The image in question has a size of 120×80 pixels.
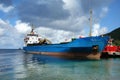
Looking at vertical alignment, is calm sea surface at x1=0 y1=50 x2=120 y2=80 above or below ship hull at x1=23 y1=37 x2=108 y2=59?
below

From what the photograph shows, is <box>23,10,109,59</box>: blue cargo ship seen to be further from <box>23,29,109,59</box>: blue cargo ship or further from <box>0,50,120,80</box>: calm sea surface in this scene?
<box>0,50,120,80</box>: calm sea surface

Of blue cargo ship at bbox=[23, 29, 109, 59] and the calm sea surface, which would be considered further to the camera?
blue cargo ship at bbox=[23, 29, 109, 59]

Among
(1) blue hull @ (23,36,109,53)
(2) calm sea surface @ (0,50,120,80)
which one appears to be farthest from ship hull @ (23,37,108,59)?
(2) calm sea surface @ (0,50,120,80)

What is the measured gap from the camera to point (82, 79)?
2188 centimetres

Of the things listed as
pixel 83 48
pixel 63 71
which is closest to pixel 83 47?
pixel 83 48

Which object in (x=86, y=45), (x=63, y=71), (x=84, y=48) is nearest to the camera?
(x=63, y=71)

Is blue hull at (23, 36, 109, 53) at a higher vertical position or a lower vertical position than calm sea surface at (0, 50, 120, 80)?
higher

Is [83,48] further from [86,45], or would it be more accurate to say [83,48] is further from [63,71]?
[63,71]

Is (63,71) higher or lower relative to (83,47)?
lower

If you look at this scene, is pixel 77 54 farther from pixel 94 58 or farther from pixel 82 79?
pixel 82 79

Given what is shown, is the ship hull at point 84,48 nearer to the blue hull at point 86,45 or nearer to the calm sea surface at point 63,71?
the blue hull at point 86,45

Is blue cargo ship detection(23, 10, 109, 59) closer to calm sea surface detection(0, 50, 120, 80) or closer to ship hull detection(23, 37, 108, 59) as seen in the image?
ship hull detection(23, 37, 108, 59)

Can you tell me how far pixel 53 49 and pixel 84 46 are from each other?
13576mm

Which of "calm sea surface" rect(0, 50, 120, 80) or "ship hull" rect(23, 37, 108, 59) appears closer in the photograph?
"calm sea surface" rect(0, 50, 120, 80)
